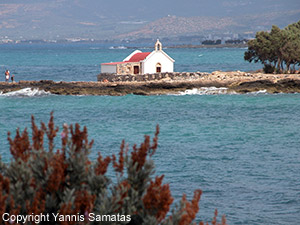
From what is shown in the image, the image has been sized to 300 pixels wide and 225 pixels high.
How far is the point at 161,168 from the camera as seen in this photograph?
23688mm

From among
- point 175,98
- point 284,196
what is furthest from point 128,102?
point 284,196

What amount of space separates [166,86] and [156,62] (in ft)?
20.6

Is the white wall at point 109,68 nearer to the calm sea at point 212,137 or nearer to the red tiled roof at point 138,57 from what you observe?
the red tiled roof at point 138,57

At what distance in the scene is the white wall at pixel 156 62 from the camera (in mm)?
58719

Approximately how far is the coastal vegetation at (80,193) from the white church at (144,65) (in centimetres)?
5056

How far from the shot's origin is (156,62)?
59594mm

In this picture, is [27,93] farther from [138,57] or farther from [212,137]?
[212,137]

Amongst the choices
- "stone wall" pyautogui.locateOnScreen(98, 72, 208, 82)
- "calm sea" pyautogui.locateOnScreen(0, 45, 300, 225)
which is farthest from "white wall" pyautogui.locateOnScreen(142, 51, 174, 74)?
"calm sea" pyautogui.locateOnScreen(0, 45, 300, 225)

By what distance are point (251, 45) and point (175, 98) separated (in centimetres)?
1638

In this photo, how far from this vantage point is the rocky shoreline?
2069 inches

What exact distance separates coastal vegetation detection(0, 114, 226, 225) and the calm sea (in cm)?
950

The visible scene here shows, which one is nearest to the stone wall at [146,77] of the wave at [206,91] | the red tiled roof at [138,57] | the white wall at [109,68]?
the white wall at [109,68]

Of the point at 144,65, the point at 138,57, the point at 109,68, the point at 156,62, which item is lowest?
the point at 109,68

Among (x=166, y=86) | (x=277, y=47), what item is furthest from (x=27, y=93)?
(x=277, y=47)
